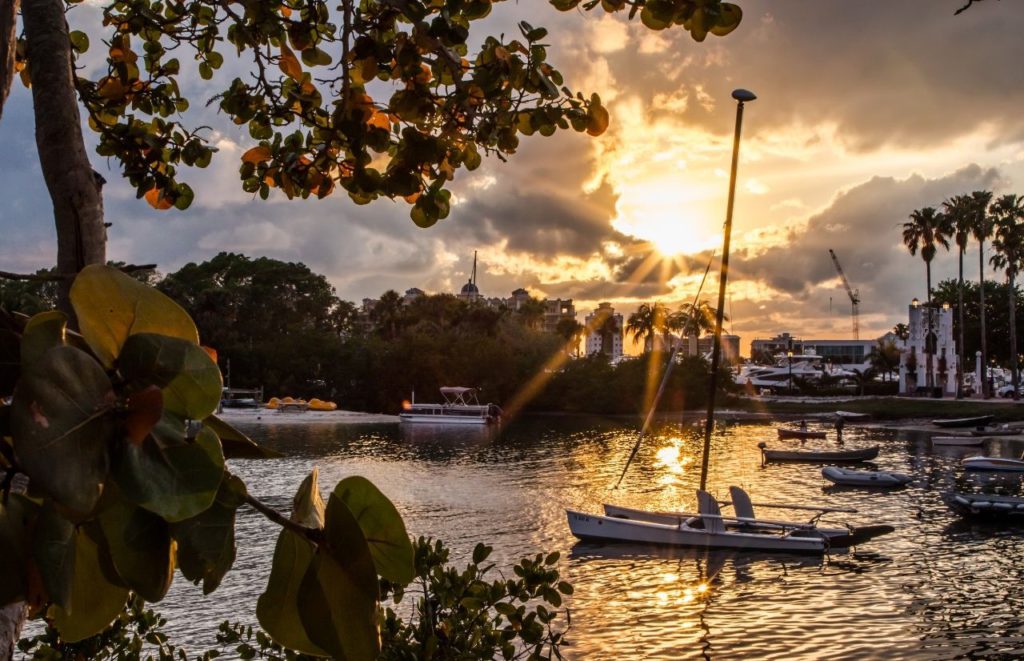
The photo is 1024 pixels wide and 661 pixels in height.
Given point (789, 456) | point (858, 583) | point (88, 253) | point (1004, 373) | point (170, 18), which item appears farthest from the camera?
point (1004, 373)

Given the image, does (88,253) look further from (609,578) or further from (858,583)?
(858,583)

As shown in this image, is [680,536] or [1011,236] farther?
[1011,236]

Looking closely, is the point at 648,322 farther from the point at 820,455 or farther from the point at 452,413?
the point at 820,455

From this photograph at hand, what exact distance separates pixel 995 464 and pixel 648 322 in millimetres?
66888

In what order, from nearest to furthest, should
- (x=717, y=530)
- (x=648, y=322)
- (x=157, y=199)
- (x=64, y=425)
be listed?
(x=64, y=425) < (x=157, y=199) < (x=717, y=530) < (x=648, y=322)

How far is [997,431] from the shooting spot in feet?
166

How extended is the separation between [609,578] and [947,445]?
34984 millimetres

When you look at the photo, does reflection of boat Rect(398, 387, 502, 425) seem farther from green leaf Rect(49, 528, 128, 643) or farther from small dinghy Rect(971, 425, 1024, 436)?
green leaf Rect(49, 528, 128, 643)

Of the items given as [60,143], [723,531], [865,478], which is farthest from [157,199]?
[865,478]

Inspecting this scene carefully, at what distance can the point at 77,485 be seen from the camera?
0.54m

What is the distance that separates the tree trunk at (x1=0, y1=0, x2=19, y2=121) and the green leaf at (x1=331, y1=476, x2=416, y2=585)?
1.17m

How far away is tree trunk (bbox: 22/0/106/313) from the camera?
1.55 m

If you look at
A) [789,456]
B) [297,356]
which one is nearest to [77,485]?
[789,456]

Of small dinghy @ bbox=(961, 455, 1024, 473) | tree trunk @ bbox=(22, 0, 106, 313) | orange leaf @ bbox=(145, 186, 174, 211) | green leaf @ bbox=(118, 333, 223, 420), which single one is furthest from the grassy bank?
green leaf @ bbox=(118, 333, 223, 420)
